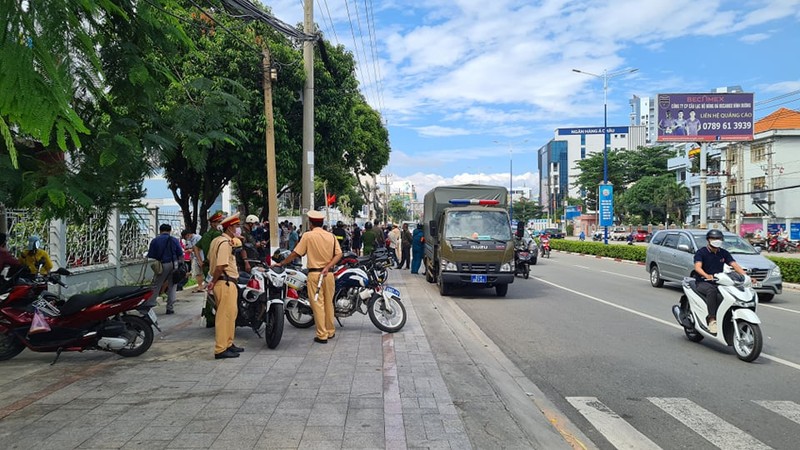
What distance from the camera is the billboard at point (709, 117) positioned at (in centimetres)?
3078

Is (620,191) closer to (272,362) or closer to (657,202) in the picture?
(657,202)

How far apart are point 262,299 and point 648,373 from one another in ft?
15.9

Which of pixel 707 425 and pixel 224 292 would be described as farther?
pixel 224 292

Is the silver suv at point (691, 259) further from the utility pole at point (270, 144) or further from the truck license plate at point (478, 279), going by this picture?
the utility pole at point (270, 144)

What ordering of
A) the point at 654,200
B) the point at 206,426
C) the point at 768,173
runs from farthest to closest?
1. the point at 654,200
2. the point at 768,173
3. the point at 206,426

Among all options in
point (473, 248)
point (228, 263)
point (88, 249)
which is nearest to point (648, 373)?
point (228, 263)

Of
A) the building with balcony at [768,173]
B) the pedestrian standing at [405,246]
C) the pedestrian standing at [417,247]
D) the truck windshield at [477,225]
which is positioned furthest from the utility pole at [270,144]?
the building with balcony at [768,173]

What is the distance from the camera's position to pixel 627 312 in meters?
11.2

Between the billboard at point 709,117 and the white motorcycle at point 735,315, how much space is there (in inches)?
1035

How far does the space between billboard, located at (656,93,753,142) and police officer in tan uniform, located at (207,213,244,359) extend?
30146 mm

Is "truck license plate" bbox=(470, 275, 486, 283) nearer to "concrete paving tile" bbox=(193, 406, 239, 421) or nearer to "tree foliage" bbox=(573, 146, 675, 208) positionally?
"concrete paving tile" bbox=(193, 406, 239, 421)

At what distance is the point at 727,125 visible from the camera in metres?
30.9

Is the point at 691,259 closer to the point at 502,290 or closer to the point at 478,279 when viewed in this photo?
the point at 502,290

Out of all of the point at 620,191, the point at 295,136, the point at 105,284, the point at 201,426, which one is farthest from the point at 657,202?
the point at 201,426
